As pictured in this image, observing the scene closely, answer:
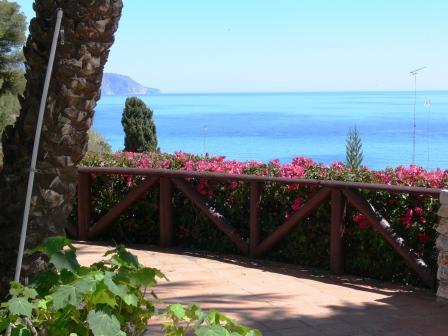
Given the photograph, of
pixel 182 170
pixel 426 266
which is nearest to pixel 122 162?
pixel 182 170

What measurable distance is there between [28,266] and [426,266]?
11.1 ft

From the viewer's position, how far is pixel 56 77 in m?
3.86

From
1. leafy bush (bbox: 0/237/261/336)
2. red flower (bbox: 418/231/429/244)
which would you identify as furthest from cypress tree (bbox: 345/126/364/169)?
leafy bush (bbox: 0/237/261/336)

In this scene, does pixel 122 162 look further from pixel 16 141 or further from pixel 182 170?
pixel 16 141

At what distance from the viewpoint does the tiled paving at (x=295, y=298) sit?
4.84 metres

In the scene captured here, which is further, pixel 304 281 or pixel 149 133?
pixel 149 133

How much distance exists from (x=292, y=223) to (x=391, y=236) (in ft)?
3.23

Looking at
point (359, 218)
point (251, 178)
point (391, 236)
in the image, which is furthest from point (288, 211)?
point (391, 236)

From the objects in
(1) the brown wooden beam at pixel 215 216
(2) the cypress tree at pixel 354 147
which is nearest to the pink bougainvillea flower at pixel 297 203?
(1) the brown wooden beam at pixel 215 216

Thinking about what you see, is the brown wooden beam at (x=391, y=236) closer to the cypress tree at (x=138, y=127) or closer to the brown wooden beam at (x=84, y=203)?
the brown wooden beam at (x=84, y=203)

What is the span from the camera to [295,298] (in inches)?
219

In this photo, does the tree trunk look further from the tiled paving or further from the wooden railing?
the wooden railing

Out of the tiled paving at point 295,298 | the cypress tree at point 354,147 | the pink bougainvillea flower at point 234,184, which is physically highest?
the cypress tree at point 354,147

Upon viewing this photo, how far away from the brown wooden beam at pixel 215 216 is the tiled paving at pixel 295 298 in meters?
0.18
